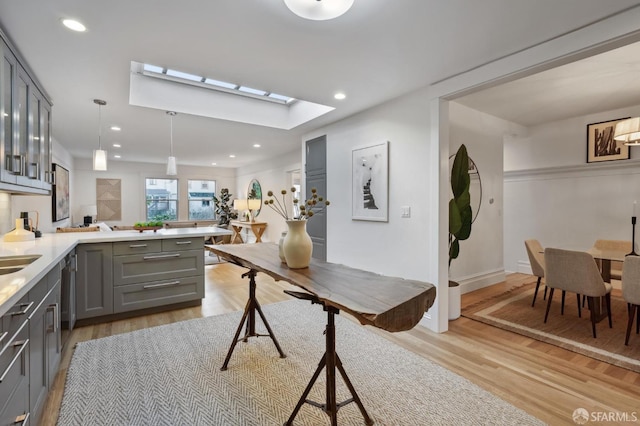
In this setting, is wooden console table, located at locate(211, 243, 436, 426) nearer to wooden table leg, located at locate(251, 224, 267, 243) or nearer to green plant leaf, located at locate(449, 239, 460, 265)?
green plant leaf, located at locate(449, 239, 460, 265)

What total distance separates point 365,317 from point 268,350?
1769 mm

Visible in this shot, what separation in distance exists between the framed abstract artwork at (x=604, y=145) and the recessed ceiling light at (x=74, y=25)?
6142 millimetres

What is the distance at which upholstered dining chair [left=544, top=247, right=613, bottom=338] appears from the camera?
283 cm

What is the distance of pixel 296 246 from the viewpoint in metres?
1.86

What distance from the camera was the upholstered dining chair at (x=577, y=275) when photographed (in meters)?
2.83

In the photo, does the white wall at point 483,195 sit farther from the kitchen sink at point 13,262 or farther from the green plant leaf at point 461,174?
the kitchen sink at point 13,262

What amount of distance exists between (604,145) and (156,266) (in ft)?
20.4

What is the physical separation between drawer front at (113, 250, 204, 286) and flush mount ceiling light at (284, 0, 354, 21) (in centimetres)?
289

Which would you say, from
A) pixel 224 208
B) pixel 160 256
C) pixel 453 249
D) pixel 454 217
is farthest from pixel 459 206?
pixel 224 208

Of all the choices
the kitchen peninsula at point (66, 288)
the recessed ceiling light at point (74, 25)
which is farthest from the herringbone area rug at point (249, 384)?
the recessed ceiling light at point (74, 25)

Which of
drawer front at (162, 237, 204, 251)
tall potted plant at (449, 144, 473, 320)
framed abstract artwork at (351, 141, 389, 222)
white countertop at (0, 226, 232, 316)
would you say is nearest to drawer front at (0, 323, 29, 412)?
white countertop at (0, 226, 232, 316)

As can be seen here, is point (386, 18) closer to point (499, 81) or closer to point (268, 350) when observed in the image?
point (499, 81)

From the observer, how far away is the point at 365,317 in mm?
1124

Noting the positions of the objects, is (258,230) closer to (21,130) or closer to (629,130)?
(21,130)
